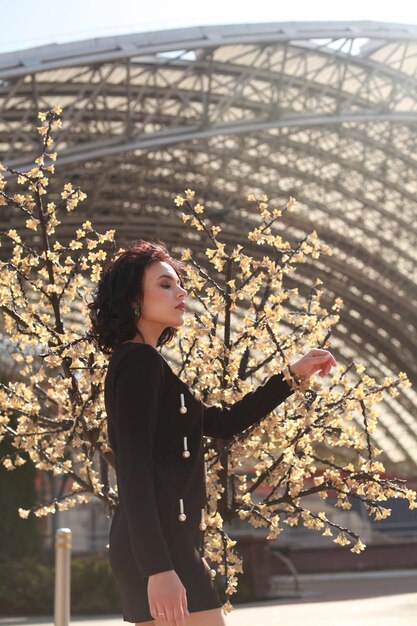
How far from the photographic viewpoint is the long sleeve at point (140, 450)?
10.0 ft

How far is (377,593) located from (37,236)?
87.8ft

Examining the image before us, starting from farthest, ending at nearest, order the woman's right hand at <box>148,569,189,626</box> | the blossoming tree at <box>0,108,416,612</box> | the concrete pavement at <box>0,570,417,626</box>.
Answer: the concrete pavement at <box>0,570,417,626</box>, the blossoming tree at <box>0,108,416,612</box>, the woman's right hand at <box>148,569,189,626</box>

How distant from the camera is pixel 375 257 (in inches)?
1885

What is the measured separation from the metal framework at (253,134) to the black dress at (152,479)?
22.2 metres

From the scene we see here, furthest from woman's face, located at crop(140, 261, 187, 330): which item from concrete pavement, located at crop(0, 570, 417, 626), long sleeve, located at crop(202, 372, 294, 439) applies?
concrete pavement, located at crop(0, 570, 417, 626)

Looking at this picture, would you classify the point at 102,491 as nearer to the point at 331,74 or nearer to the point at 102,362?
the point at 102,362

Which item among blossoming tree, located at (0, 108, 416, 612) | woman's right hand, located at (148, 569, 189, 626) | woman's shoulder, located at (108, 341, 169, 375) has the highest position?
blossoming tree, located at (0, 108, 416, 612)

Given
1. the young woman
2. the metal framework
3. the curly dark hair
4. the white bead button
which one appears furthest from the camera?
the metal framework

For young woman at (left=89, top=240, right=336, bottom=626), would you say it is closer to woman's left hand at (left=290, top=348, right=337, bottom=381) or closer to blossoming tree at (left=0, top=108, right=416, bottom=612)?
woman's left hand at (left=290, top=348, right=337, bottom=381)

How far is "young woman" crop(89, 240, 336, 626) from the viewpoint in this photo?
3082 millimetres

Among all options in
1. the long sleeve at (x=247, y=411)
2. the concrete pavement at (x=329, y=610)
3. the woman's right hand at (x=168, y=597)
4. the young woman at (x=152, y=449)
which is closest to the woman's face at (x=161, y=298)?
the young woman at (x=152, y=449)

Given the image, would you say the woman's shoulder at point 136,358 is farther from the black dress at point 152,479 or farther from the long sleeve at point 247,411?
the long sleeve at point 247,411

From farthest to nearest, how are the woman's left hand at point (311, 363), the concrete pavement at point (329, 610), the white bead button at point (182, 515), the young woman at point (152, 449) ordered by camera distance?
the concrete pavement at point (329, 610), the woman's left hand at point (311, 363), the white bead button at point (182, 515), the young woman at point (152, 449)

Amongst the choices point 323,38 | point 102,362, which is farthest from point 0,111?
point 102,362
